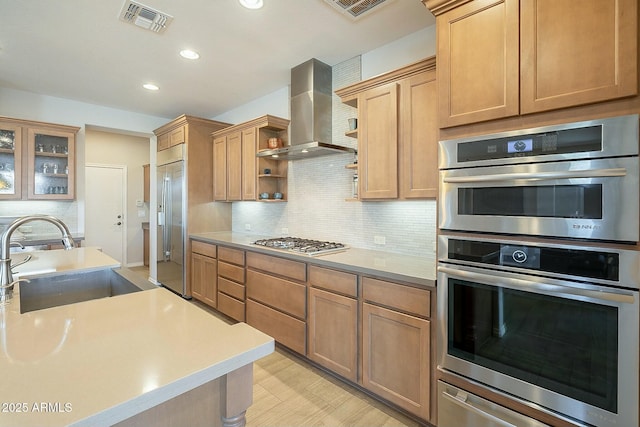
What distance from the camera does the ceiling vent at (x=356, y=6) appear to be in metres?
2.10

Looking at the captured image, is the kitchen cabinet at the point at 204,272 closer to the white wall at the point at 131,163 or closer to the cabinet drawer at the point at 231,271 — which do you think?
the cabinet drawer at the point at 231,271

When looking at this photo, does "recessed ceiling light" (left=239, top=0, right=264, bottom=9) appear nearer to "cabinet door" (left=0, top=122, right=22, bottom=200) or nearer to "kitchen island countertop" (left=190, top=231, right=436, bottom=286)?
"kitchen island countertop" (left=190, top=231, right=436, bottom=286)

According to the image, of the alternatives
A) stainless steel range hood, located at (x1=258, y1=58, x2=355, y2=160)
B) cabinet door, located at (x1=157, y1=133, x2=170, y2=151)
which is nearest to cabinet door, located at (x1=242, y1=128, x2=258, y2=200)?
stainless steel range hood, located at (x1=258, y1=58, x2=355, y2=160)

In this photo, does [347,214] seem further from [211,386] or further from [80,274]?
[211,386]

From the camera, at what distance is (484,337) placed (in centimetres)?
153

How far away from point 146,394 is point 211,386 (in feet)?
0.73

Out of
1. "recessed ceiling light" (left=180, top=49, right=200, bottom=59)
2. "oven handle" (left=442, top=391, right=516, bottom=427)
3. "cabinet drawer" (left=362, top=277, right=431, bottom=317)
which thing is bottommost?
"oven handle" (left=442, top=391, right=516, bottom=427)

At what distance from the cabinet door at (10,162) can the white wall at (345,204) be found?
9.20 ft

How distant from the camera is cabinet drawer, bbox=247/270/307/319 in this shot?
8.39 ft

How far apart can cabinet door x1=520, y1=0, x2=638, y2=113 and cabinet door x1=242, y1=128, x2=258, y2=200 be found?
2.81 m

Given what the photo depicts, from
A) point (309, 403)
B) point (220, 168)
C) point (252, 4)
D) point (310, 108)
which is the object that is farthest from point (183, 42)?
point (309, 403)

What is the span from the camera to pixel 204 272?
390 cm

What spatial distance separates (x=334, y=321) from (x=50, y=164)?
4.25m

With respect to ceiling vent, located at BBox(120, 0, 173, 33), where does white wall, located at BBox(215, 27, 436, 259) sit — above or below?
below
